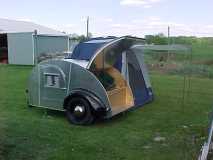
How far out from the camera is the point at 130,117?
7.99m

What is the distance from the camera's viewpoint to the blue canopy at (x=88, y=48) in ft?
24.6

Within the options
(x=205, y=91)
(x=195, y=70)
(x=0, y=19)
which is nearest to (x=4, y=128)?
(x=205, y=91)

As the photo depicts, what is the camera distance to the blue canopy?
7509 millimetres

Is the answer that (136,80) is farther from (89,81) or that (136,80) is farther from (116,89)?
(89,81)

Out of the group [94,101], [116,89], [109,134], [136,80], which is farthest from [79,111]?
[136,80]

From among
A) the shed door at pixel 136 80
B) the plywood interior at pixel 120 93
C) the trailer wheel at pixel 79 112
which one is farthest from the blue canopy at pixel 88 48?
the shed door at pixel 136 80

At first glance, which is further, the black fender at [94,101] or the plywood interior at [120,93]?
the plywood interior at [120,93]

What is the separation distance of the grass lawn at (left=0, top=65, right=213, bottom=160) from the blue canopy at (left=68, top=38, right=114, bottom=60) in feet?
4.53

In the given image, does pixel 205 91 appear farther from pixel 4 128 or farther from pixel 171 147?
pixel 4 128

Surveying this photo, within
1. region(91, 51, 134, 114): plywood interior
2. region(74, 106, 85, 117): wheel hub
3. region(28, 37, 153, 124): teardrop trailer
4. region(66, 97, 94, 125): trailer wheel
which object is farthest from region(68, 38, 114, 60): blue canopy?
region(74, 106, 85, 117): wheel hub

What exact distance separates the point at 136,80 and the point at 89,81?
2473 millimetres

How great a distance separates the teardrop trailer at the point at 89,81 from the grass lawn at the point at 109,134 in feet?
0.96

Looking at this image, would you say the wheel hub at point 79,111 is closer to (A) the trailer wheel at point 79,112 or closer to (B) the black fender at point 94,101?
(A) the trailer wheel at point 79,112

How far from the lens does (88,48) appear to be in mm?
7652
